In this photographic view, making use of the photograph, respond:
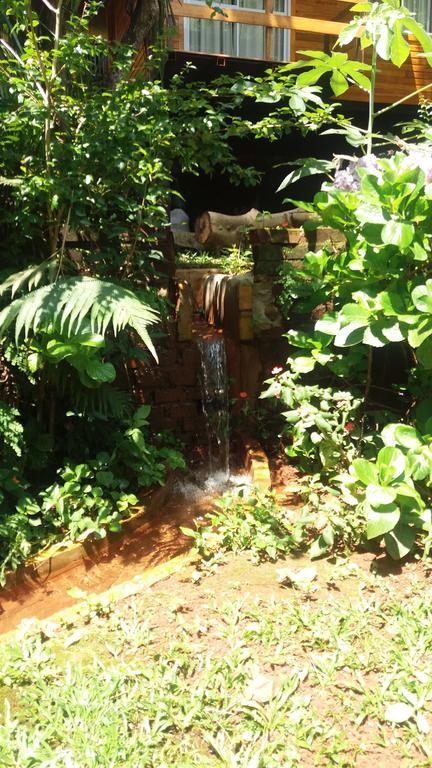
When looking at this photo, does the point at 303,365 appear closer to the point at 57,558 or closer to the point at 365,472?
the point at 365,472

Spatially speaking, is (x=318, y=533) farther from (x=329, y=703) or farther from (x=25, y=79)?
(x=25, y=79)

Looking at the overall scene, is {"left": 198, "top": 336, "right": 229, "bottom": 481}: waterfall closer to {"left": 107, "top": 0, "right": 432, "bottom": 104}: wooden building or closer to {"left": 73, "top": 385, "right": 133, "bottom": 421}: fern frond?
{"left": 73, "top": 385, "right": 133, "bottom": 421}: fern frond

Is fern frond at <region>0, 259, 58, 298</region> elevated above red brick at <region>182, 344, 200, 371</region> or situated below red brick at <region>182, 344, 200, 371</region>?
above

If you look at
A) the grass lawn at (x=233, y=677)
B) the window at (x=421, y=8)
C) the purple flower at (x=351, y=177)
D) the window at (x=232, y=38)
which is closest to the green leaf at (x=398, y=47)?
the purple flower at (x=351, y=177)

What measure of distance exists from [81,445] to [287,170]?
8705 millimetres

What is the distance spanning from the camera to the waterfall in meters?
5.04

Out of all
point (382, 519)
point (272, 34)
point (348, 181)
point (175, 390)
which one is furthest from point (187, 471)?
point (272, 34)

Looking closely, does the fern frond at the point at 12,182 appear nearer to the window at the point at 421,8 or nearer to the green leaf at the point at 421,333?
the green leaf at the point at 421,333

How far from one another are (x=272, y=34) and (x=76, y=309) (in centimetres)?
683

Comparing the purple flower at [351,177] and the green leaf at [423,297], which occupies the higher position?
the purple flower at [351,177]

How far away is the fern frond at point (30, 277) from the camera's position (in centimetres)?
314

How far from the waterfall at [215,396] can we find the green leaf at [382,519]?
2355mm

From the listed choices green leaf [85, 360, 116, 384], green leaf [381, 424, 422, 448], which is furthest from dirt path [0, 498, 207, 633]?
green leaf [381, 424, 422, 448]

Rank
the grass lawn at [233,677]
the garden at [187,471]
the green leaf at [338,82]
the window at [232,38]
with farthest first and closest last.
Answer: the window at [232,38], the green leaf at [338,82], the garden at [187,471], the grass lawn at [233,677]
